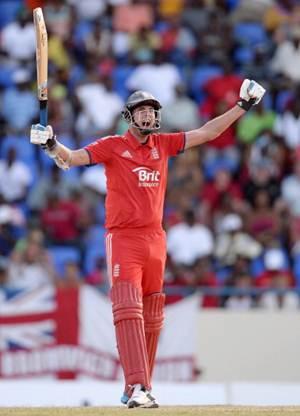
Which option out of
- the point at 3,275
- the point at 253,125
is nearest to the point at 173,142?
the point at 3,275

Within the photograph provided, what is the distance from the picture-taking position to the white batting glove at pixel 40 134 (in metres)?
9.83

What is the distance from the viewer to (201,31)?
20391 millimetres

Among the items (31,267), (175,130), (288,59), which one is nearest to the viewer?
(31,267)

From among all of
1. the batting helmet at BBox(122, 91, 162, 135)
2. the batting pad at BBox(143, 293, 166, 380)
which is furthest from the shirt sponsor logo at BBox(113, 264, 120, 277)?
the batting helmet at BBox(122, 91, 162, 135)

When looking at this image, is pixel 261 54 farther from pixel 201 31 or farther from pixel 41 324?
pixel 41 324

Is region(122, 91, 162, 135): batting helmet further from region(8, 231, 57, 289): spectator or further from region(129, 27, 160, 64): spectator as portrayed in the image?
region(129, 27, 160, 64): spectator

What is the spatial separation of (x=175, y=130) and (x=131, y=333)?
8916 mm

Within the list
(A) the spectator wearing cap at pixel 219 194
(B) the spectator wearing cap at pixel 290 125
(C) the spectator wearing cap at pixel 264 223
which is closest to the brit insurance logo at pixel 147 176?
(C) the spectator wearing cap at pixel 264 223

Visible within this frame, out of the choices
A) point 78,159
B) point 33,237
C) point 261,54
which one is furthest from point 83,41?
point 78,159

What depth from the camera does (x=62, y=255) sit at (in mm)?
17219

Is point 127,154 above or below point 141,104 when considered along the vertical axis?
below

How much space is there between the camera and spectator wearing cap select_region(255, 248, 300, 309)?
15.9 meters

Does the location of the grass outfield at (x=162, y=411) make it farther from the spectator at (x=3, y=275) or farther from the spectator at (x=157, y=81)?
the spectator at (x=157, y=81)

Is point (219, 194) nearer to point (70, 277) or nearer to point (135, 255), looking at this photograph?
point (70, 277)
